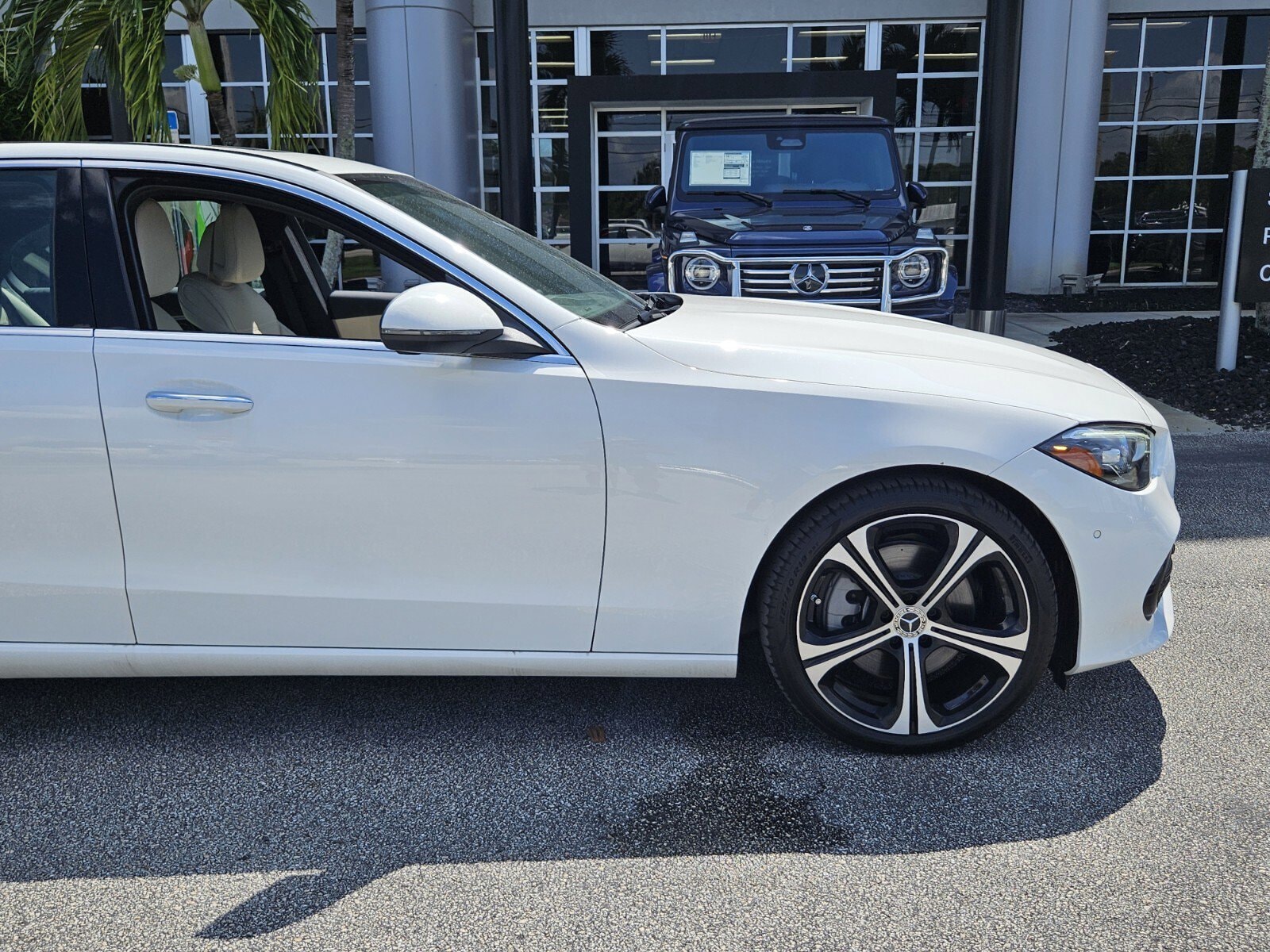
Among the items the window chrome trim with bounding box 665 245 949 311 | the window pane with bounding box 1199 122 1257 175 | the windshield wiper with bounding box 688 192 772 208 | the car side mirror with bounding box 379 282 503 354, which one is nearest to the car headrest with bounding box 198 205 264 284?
the car side mirror with bounding box 379 282 503 354

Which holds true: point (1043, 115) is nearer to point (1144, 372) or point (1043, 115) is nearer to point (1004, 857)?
point (1144, 372)

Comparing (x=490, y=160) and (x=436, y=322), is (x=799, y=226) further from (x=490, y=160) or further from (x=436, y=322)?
(x=490, y=160)

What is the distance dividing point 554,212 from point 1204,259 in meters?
9.72

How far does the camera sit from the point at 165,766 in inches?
130

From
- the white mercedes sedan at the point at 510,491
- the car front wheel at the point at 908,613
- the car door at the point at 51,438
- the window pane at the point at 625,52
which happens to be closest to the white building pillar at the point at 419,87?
the window pane at the point at 625,52

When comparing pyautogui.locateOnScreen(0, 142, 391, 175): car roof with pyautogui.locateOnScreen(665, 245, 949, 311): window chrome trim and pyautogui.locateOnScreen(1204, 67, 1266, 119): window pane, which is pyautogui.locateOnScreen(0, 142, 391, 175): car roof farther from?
pyautogui.locateOnScreen(1204, 67, 1266, 119): window pane

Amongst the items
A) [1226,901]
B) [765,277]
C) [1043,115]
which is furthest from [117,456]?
[1043,115]

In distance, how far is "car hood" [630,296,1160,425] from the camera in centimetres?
311

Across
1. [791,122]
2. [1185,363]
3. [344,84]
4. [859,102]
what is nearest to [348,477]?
[791,122]

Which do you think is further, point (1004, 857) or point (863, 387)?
point (863, 387)

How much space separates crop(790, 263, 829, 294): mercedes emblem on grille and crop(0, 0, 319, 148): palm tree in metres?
4.73

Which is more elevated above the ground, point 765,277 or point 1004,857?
point 765,277

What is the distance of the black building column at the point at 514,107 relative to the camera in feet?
36.4

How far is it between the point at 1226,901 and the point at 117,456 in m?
2.87
